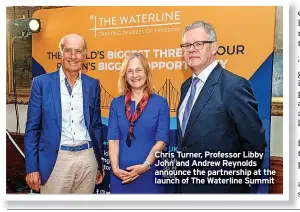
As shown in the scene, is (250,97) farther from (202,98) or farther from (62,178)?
(62,178)

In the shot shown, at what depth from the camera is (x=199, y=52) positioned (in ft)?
9.03

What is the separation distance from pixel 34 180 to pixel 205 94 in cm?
132

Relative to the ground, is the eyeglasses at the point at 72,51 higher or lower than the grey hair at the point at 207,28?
lower

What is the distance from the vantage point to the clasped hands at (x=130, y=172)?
280cm

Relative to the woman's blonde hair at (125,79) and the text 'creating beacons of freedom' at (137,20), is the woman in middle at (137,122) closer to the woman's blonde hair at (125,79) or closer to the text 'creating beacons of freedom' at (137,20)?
the woman's blonde hair at (125,79)

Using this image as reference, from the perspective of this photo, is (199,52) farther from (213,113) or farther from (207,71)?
(213,113)

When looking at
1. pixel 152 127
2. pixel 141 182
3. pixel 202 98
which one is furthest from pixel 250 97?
pixel 141 182

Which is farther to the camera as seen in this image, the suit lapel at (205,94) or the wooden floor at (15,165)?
the wooden floor at (15,165)

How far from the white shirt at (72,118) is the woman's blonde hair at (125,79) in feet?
0.95

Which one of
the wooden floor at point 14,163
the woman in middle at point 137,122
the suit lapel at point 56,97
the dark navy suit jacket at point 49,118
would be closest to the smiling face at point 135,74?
the woman in middle at point 137,122

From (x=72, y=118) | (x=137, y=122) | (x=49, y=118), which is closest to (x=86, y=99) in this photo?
(x=72, y=118)

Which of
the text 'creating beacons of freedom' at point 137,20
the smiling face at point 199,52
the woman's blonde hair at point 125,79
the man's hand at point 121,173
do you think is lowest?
the man's hand at point 121,173

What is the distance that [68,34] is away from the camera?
9.24ft

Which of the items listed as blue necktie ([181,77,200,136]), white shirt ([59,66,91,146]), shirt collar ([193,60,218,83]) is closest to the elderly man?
white shirt ([59,66,91,146])
